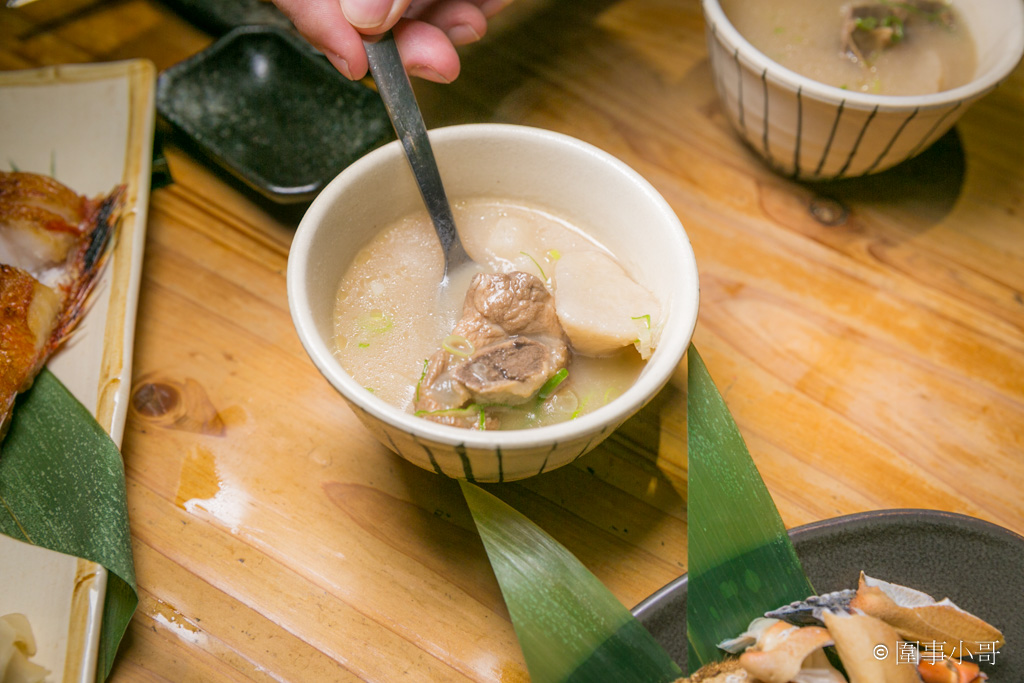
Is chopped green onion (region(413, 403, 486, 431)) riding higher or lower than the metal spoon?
lower

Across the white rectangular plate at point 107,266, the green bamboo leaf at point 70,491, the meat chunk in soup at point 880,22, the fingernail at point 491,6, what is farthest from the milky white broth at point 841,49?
the green bamboo leaf at point 70,491

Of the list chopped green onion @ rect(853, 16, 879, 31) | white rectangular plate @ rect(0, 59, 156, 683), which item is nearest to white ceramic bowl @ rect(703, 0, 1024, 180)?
chopped green onion @ rect(853, 16, 879, 31)

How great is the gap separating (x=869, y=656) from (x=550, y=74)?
1.61 metres

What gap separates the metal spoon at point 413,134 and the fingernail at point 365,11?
0.06 m

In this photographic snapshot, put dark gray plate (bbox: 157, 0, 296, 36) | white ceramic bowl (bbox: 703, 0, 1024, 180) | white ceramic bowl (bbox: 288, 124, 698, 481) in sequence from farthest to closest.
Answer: dark gray plate (bbox: 157, 0, 296, 36) → white ceramic bowl (bbox: 703, 0, 1024, 180) → white ceramic bowl (bbox: 288, 124, 698, 481)

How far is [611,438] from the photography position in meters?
1.42

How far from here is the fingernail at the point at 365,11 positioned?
1214 millimetres

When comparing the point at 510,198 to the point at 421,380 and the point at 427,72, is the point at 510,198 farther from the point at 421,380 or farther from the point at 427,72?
the point at 421,380

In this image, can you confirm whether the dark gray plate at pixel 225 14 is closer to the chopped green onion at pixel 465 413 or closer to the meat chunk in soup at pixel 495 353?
the meat chunk in soup at pixel 495 353

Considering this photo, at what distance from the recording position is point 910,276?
1688 millimetres

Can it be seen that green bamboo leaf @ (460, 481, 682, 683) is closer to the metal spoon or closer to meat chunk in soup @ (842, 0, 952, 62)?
the metal spoon

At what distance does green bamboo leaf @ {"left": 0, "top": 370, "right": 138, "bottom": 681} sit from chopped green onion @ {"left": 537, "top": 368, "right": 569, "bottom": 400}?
2.38 ft

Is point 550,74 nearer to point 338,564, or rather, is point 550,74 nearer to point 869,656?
point 338,564

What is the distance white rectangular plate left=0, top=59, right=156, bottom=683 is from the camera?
1.14 metres
